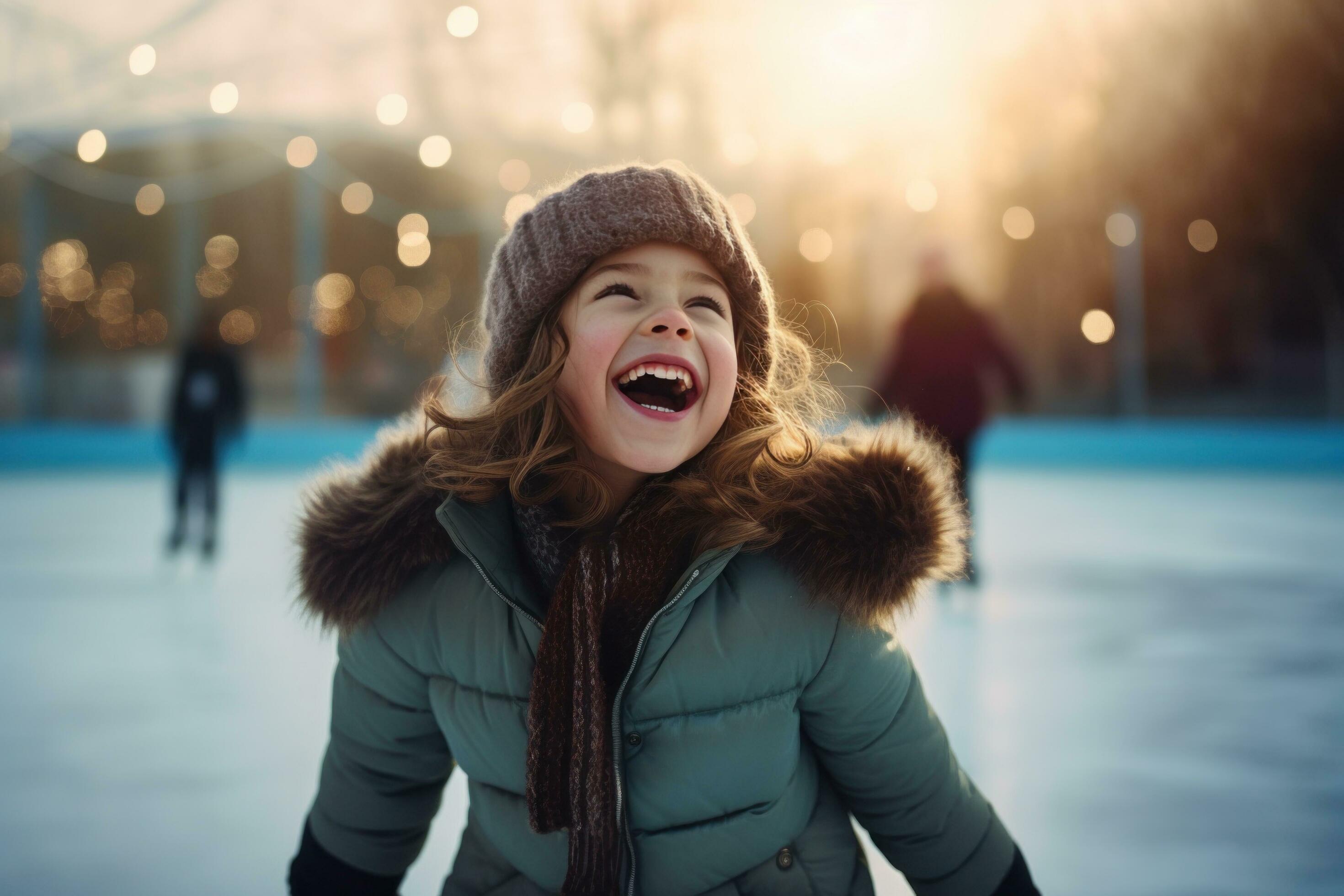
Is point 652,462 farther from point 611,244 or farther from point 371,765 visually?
point 371,765

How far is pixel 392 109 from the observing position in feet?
23.7

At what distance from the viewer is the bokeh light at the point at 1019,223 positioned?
819 cm

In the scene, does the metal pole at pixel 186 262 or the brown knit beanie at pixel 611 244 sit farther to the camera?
the metal pole at pixel 186 262

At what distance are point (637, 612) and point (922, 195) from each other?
7862mm

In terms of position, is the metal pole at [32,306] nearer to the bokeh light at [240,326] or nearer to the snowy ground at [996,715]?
the bokeh light at [240,326]

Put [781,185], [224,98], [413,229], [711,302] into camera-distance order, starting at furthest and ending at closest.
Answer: [413,229] → [781,185] → [224,98] → [711,302]

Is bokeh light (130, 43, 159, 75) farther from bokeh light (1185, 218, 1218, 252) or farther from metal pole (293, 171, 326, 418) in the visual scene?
bokeh light (1185, 218, 1218, 252)

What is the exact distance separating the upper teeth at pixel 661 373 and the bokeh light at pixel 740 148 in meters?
7.14

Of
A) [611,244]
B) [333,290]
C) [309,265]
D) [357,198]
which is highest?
[357,198]

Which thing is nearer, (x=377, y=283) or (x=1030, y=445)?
(x=1030, y=445)

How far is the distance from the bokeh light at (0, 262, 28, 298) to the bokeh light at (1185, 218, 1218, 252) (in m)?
9.13

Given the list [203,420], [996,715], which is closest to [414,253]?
[203,420]

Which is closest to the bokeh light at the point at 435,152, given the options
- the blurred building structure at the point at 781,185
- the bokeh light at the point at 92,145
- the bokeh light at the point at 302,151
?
the blurred building structure at the point at 781,185

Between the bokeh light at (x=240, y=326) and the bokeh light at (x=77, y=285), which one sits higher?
the bokeh light at (x=77, y=285)
